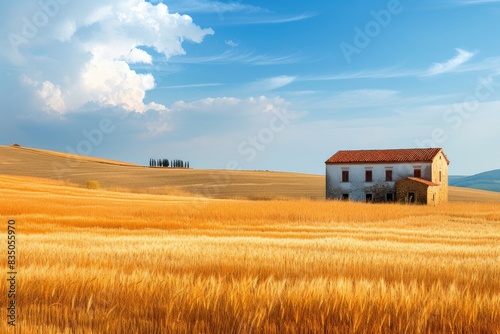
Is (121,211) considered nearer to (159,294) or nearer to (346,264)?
(346,264)

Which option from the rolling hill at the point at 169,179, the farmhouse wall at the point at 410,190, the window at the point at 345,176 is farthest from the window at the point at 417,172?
the rolling hill at the point at 169,179

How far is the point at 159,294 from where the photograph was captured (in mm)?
7035

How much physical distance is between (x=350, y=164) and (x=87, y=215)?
4133cm

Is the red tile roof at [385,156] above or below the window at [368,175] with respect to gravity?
above

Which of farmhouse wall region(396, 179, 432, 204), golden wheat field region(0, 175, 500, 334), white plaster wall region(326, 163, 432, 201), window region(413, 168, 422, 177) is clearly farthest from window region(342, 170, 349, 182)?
golden wheat field region(0, 175, 500, 334)

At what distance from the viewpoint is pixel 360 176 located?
6512 cm

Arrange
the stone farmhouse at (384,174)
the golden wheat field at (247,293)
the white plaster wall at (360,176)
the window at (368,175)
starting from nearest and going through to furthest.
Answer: the golden wheat field at (247,293) < the stone farmhouse at (384,174) < the white plaster wall at (360,176) < the window at (368,175)

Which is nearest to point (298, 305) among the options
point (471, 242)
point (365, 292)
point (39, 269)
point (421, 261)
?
point (365, 292)

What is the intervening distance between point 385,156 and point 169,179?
4863cm

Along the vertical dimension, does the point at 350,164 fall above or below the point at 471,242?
above

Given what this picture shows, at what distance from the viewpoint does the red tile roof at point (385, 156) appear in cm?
6431

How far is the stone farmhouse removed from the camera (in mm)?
62844

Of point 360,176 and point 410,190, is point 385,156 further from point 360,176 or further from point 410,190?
point 410,190

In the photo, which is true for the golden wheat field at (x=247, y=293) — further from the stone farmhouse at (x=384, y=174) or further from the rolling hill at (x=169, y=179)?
the rolling hill at (x=169, y=179)
